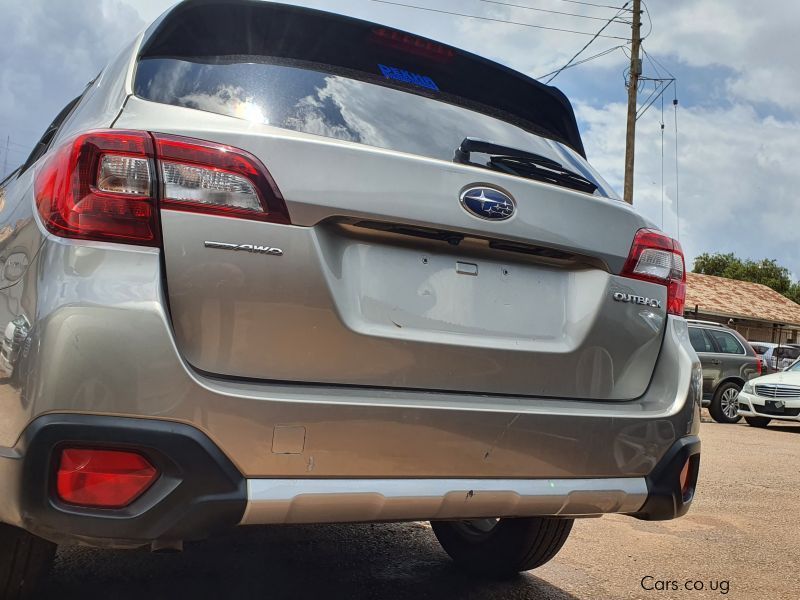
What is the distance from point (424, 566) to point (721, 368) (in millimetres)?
11732

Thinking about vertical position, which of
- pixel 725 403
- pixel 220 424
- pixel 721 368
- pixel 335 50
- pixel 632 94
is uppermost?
pixel 632 94

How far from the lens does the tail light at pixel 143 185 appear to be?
1.71 metres

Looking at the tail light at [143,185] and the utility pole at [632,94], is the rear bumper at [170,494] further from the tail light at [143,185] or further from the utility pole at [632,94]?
the utility pole at [632,94]

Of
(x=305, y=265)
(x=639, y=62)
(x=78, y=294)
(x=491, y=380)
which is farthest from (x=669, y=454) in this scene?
(x=639, y=62)

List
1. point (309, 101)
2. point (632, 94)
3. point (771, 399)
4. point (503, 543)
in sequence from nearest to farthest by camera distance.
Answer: point (309, 101) < point (503, 543) < point (771, 399) < point (632, 94)

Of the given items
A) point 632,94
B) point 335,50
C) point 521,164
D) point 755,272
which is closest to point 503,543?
point 521,164

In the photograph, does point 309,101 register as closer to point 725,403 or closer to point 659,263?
point 659,263

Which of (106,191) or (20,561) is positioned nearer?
(106,191)

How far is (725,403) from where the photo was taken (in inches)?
536

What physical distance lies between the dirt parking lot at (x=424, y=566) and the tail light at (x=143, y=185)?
1.43 m

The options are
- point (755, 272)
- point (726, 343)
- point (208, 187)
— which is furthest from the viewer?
point (755, 272)

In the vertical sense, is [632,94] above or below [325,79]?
above

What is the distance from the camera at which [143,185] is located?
1730mm

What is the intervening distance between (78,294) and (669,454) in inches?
64.2
